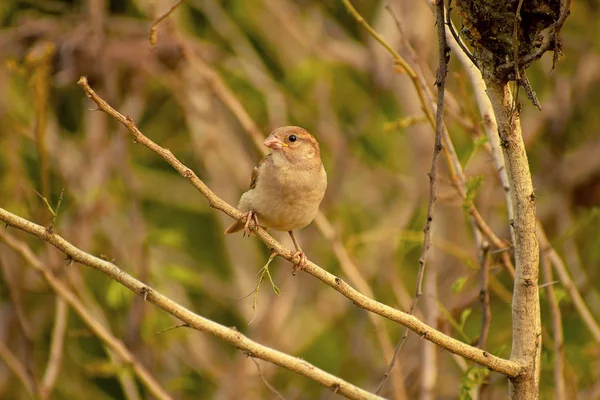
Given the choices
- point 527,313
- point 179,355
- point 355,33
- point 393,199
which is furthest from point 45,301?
point 527,313

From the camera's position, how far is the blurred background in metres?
5.92

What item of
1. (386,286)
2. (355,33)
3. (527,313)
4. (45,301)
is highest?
(355,33)

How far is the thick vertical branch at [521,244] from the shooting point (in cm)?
248

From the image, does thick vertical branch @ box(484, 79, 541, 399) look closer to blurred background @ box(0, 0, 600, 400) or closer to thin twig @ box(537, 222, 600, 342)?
thin twig @ box(537, 222, 600, 342)

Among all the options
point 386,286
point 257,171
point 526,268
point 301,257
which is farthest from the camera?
point 386,286

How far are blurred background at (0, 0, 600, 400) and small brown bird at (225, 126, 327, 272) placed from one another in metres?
1.02

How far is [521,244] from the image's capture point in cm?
262

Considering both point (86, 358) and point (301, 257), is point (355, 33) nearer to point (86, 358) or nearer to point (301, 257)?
point (86, 358)

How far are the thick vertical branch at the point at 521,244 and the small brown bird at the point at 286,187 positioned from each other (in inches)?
56.0

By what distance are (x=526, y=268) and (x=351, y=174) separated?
229 inches

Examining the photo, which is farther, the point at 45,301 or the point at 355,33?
the point at 355,33

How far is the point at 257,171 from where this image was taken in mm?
4160

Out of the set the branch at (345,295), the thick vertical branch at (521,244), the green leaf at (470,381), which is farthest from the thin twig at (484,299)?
the branch at (345,295)

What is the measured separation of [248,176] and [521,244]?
4428mm
